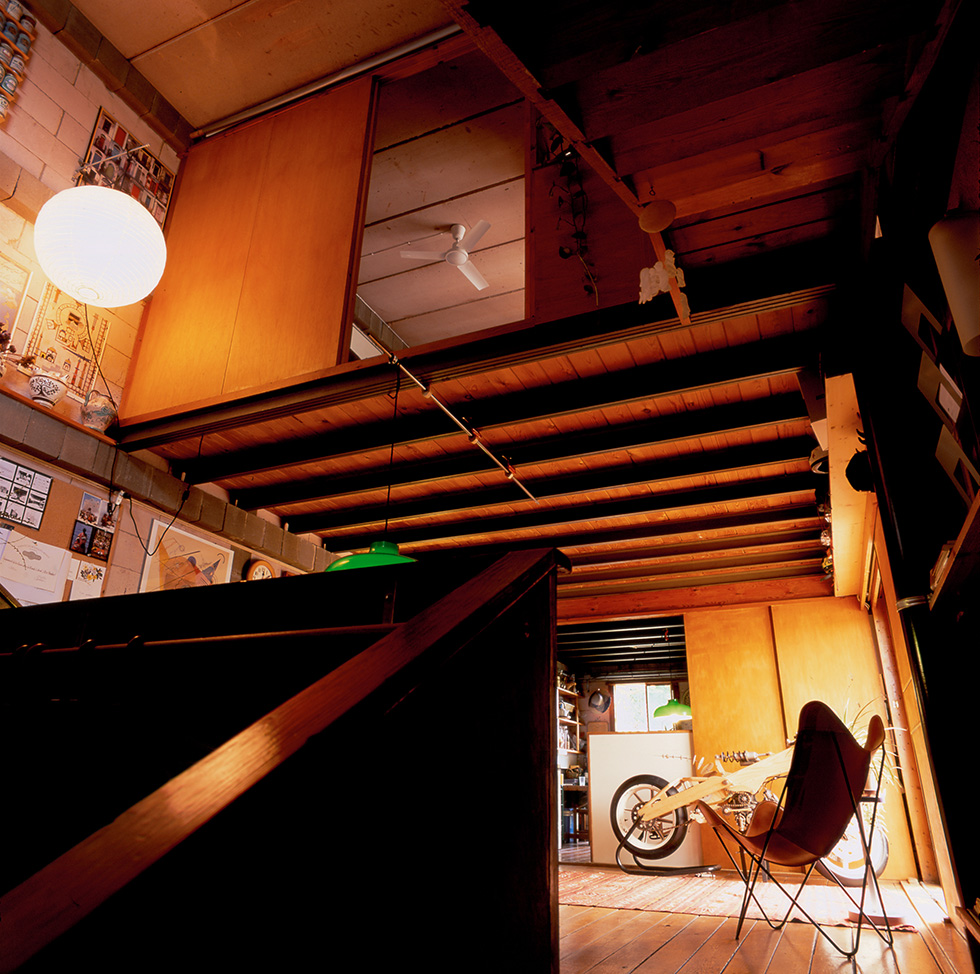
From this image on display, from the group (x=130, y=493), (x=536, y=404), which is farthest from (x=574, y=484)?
(x=130, y=493)

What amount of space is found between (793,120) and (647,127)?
45cm

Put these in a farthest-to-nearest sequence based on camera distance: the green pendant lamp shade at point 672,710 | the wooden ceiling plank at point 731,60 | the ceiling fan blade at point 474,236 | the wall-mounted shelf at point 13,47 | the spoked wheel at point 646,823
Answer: the green pendant lamp shade at point 672,710, the spoked wheel at point 646,823, the ceiling fan blade at point 474,236, the wall-mounted shelf at point 13,47, the wooden ceiling plank at point 731,60

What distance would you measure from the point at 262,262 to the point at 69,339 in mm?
1451

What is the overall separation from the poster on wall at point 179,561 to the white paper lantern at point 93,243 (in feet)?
7.25

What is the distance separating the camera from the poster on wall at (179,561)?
5.14 meters

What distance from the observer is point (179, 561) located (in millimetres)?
5414

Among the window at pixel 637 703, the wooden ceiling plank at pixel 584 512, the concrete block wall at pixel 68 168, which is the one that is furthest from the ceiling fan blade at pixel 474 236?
the window at pixel 637 703

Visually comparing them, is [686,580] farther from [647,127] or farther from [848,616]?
[647,127]

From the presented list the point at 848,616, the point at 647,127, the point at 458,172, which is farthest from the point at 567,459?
the point at 848,616

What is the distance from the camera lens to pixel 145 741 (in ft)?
5.88

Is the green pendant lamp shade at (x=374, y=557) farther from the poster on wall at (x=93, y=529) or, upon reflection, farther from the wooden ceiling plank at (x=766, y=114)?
the poster on wall at (x=93, y=529)

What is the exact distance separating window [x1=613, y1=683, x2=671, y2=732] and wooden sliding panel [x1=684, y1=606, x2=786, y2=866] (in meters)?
8.52

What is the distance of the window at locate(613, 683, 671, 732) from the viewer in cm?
1571

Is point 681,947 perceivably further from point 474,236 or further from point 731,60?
point 474,236
